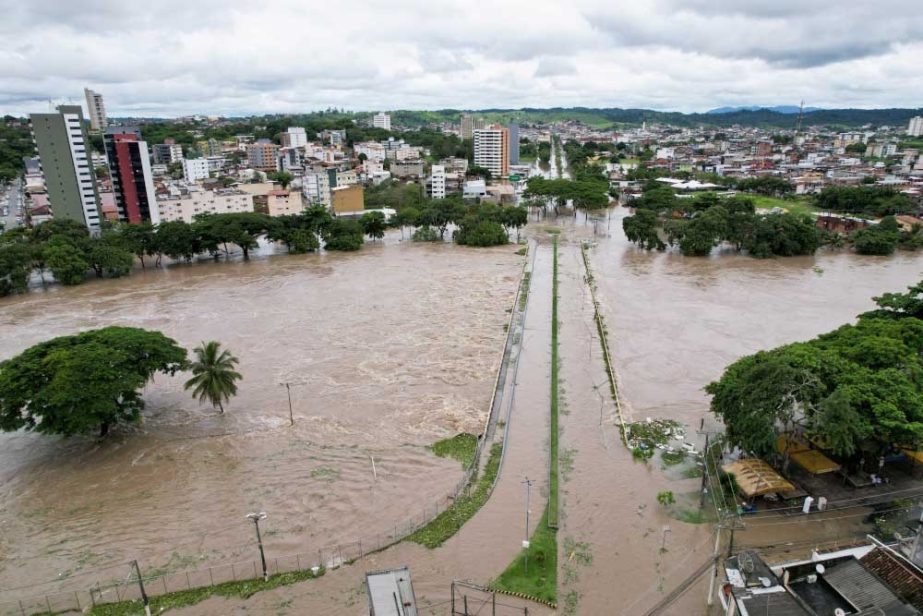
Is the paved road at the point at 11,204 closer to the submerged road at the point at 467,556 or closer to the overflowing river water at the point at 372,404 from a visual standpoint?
the overflowing river water at the point at 372,404

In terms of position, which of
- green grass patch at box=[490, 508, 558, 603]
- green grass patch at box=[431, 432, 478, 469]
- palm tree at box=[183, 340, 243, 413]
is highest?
palm tree at box=[183, 340, 243, 413]

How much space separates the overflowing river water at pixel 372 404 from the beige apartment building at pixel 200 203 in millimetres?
15009

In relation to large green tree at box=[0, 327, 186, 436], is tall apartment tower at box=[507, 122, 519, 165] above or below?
above

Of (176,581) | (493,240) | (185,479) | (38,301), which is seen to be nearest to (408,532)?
(176,581)

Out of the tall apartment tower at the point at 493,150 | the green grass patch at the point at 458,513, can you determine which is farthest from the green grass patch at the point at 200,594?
the tall apartment tower at the point at 493,150

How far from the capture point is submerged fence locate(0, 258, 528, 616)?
10.8m

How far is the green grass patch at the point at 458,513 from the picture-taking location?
490 inches

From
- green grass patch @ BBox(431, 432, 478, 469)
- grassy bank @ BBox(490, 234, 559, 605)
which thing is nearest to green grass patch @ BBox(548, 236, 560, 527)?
grassy bank @ BBox(490, 234, 559, 605)

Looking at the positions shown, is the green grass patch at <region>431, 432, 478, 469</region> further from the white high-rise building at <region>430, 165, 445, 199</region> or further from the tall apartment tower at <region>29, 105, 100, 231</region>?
the white high-rise building at <region>430, 165, 445, 199</region>

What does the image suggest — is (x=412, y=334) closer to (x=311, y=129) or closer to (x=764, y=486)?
(x=764, y=486)

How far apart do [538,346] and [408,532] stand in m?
12.7

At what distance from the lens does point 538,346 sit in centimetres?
2403

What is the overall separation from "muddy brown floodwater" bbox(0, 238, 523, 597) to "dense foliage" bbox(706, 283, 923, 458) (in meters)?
7.38

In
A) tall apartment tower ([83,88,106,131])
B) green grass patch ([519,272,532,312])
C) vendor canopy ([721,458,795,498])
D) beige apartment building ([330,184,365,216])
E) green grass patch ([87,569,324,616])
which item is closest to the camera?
green grass patch ([87,569,324,616])
